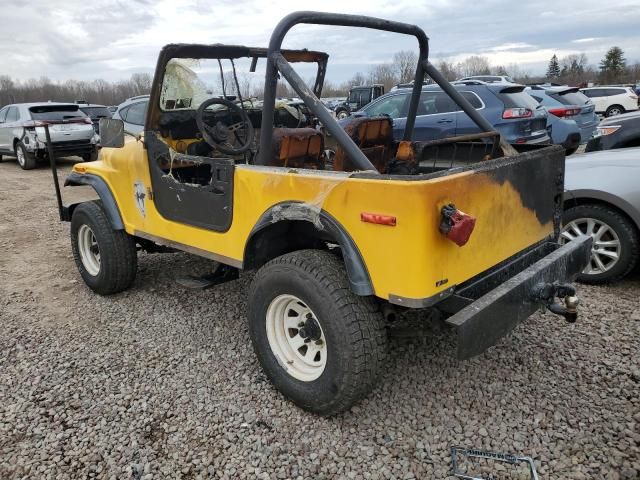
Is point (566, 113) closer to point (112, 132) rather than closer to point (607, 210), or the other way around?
point (607, 210)

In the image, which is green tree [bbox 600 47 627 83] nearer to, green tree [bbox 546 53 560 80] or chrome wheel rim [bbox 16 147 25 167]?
green tree [bbox 546 53 560 80]

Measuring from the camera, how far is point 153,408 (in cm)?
300

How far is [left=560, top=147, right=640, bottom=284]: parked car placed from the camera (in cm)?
412

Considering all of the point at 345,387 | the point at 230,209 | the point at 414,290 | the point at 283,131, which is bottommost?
the point at 345,387

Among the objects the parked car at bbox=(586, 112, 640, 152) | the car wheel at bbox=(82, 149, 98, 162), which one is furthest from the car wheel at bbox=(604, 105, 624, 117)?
the car wheel at bbox=(82, 149, 98, 162)

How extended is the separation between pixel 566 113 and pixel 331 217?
10.2 m

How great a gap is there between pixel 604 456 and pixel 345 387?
4.22 ft

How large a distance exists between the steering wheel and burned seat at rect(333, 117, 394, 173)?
71 centimetres

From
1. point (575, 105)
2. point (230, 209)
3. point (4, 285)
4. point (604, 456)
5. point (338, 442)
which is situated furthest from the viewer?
point (575, 105)

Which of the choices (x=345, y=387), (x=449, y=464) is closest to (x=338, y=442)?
(x=345, y=387)

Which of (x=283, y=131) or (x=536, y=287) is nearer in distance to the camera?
(x=536, y=287)

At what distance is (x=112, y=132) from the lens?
399cm

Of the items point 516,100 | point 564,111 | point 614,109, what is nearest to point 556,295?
point 516,100

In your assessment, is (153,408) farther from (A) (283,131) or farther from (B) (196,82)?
(B) (196,82)
